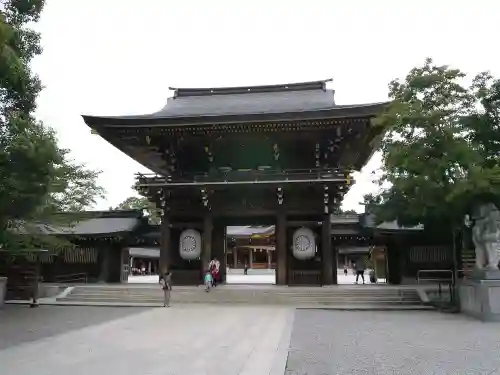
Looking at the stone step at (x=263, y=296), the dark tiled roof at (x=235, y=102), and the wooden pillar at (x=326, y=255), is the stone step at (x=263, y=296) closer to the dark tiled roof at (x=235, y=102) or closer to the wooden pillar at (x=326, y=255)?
the wooden pillar at (x=326, y=255)

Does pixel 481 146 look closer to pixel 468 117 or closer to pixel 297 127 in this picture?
pixel 468 117

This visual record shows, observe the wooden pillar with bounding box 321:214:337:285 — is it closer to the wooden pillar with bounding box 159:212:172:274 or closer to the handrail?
the wooden pillar with bounding box 159:212:172:274

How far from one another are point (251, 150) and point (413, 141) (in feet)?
28.8

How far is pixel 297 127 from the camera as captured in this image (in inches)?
811

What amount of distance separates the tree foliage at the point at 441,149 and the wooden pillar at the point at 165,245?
402 inches

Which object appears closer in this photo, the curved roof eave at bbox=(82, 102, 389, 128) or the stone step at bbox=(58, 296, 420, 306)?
the stone step at bbox=(58, 296, 420, 306)

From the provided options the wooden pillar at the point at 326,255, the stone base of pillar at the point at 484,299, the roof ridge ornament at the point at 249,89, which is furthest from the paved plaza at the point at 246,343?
the roof ridge ornament at the point at 249,89

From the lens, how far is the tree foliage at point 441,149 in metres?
14.1

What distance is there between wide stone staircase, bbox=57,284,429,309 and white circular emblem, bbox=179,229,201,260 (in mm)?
2431

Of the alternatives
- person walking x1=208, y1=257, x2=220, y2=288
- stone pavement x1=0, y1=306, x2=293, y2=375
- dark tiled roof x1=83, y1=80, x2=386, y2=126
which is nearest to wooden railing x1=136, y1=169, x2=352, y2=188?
dark tiled roof x1=83, y1=80, x2=386, y2=126

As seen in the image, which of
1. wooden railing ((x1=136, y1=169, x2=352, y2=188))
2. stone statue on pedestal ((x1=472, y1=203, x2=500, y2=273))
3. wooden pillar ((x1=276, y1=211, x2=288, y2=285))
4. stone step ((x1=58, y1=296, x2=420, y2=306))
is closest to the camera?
stone statue on pedestal ((x1=472, y1=203, x2=500, y2=273))

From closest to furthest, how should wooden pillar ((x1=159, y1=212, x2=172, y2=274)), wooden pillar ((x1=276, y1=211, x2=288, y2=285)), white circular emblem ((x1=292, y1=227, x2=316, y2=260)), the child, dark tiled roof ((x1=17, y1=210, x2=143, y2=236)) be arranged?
the child → wooden pillar ((x1=276, y1=211, x2=288, y2=285)) → white circular emblem ((x1=292, y1=227, x2=316, y2=260)) → wooden pillar ((x1=159, y1=212, x2=172, y2=274)) → dark tiled roof ((x1=17, y1=210, x2=143, y2=236))

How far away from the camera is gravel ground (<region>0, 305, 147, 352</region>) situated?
10.3 metres

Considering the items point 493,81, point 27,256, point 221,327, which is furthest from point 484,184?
point 27,256
